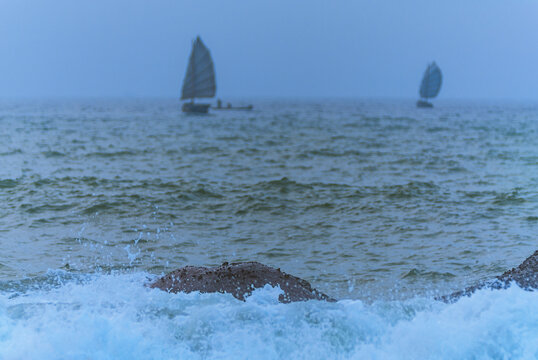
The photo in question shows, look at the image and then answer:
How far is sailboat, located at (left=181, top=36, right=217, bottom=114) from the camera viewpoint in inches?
2295

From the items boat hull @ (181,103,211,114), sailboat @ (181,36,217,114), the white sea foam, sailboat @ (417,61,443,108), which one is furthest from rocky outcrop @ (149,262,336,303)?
sailboat @ (417,61,443,108)

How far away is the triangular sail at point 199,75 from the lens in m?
58.2

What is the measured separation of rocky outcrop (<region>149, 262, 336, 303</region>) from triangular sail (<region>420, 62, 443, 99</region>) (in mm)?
90571

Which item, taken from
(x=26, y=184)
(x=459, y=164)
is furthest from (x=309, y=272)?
(x=459, y=164)

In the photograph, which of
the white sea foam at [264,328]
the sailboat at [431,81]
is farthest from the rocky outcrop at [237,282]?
the sailboat at [431,81]

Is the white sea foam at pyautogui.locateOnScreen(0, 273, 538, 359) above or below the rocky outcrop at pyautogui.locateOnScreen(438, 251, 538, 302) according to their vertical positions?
below

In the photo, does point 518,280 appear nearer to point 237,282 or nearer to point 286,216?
point 237,282

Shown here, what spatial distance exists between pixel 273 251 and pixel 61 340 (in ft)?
15.4

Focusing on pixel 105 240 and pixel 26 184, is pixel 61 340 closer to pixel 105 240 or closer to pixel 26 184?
pixel 105 240

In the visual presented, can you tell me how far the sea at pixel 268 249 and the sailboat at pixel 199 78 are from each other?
129 feet

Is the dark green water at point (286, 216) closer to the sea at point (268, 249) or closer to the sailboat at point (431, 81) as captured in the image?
the sea at point (268, 249)

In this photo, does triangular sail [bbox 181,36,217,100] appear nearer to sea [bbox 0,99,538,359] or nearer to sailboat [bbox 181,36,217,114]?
sailboat [bbox 181,36,217,114]

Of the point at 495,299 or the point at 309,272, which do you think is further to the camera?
the point at 309,272

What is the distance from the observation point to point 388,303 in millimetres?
4652
